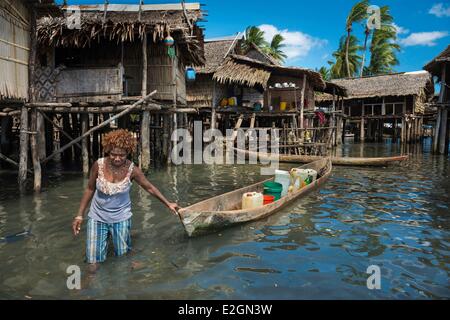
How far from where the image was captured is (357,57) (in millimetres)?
38906

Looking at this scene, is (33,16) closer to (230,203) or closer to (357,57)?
(230,203)

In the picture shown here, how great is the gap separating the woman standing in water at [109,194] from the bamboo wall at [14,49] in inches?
200

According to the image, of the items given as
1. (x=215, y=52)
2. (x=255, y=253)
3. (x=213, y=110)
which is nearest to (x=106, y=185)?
(x=255, y=253)

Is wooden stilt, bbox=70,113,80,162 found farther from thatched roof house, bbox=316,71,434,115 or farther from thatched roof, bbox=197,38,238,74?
thatched roof house, bbox=316,71,434,115

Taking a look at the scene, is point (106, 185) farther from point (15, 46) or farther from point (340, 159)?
point (340, 159)

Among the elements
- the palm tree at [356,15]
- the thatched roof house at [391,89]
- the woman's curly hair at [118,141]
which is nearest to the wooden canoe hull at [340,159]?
the woman's curly hair at [118,141]

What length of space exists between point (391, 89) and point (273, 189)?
80.1 feet

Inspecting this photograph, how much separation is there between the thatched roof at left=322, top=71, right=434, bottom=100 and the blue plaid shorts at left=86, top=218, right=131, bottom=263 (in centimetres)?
2700

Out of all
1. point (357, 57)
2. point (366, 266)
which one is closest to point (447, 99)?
point (366, 266)

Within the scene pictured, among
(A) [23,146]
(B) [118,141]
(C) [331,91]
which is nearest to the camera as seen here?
(B) [118,141]

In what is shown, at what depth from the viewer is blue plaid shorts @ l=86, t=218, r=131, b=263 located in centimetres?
403

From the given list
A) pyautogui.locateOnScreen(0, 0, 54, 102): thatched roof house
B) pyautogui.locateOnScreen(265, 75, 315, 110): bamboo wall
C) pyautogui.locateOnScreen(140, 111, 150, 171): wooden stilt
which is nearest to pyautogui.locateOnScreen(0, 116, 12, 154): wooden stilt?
pyautogui.locateOnScreen(0, 0, 54, 102): thatched roof house

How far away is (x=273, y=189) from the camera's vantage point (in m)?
7.26
